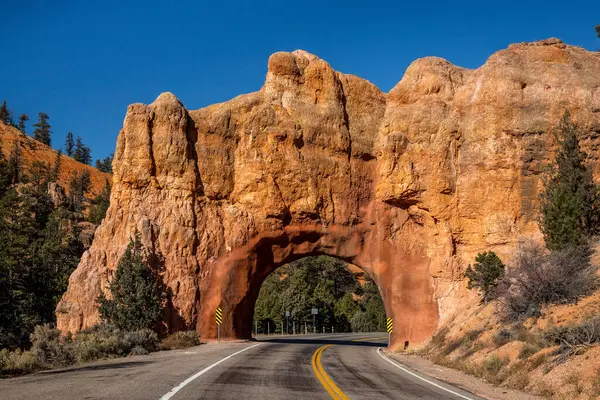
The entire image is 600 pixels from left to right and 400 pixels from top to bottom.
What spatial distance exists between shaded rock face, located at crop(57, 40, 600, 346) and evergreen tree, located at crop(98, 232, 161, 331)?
1.94 m

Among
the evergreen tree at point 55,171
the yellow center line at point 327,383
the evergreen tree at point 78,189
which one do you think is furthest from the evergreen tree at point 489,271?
the evergreen tree at point 55,171

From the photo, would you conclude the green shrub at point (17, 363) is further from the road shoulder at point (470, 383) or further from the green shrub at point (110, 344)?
the road shoulder at point (470, 383)

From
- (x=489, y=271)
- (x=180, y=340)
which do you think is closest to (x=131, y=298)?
(x=180, y=340)

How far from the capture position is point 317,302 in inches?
2611

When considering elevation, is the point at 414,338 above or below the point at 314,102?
below

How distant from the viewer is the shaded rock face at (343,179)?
106 ft

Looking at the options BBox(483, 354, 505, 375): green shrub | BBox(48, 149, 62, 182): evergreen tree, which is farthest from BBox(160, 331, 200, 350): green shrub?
BBox(48, 149, 62, 182): evergreen tree

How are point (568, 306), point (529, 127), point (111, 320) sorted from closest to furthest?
point (568, 306) < point (111, 320) < point (529, 127)

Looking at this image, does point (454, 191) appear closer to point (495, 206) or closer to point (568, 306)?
point (495, 206)

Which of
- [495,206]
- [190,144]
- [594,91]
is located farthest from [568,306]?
[190,144]

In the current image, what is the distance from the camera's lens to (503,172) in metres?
32.4

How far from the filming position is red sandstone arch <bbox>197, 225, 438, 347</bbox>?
33.7 meters

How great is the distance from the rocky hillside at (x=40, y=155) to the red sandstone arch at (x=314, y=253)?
269 feet

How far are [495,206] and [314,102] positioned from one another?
12.4m
